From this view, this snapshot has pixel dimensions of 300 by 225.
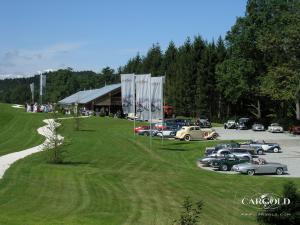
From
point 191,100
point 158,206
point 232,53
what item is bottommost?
point 158,206

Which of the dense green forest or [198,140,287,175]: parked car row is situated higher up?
the dense green forest

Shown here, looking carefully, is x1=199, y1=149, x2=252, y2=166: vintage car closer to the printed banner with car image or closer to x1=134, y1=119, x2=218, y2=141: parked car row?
the printed banner with car image

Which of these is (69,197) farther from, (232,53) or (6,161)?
(232,53)

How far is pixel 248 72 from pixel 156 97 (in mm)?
35513

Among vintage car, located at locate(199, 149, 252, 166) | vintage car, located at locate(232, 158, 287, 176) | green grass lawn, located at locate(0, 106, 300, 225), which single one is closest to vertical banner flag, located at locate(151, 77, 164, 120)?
green grass lawn, located at locate(0, 106, 300, 225)

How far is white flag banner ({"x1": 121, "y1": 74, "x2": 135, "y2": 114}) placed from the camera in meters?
54.6

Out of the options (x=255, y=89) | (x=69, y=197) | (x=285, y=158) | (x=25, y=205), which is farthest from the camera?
(x=255, y=89)

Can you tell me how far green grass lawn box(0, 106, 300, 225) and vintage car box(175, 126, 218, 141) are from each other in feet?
45.1

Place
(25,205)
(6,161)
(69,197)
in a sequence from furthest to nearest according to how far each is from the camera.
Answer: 1. (6,161)
2. (69,197)
3. (25,205)

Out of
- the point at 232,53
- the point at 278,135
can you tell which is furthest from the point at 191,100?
the point at 278,135

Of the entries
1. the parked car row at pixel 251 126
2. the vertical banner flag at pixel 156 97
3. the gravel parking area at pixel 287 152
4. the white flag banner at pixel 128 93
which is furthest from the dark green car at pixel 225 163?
the parked car row at pixel 251 126

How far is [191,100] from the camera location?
98750mm

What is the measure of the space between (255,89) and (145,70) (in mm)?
62997

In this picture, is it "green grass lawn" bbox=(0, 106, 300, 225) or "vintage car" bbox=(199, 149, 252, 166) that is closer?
"green grass lawn" bbox=(0, 106, 300, 225)
